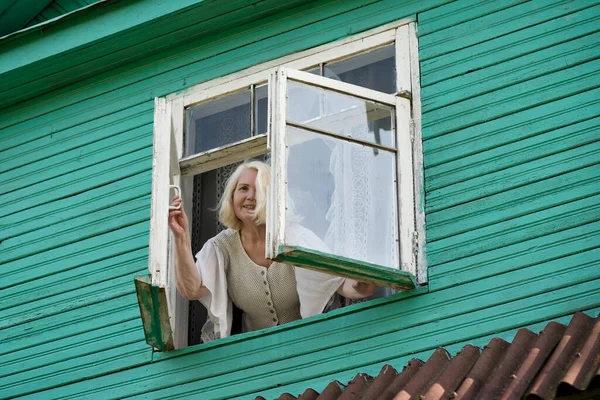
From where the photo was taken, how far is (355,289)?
307 inches

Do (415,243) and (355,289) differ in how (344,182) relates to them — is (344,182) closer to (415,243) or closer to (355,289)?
(415,243)

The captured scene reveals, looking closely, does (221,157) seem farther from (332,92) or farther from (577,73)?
(577,73)

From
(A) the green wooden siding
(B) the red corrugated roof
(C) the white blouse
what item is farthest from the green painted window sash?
(A) the green wooden siding

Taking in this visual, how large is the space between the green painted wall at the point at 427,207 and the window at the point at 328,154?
113 millimetres

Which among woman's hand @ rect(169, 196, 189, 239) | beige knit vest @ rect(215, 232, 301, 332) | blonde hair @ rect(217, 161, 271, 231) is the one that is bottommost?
beige knit vest @ rect(215, 232, 301, 332)

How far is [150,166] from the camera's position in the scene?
873cm

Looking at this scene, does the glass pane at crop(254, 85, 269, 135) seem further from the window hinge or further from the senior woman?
the window hinge

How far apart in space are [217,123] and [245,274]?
0.91 metres

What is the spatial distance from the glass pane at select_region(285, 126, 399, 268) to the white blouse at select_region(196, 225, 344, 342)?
56 cm

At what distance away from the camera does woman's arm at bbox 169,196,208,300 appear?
801 cm

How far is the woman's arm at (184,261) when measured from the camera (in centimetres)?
801

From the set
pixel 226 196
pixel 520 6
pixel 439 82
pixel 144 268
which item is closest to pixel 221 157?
pixel 226 196

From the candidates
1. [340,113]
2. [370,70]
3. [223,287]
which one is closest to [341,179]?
[340,113]

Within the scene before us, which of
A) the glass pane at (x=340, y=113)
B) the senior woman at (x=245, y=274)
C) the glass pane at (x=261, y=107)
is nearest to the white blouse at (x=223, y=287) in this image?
the senior woman at (x=245, y=274)
